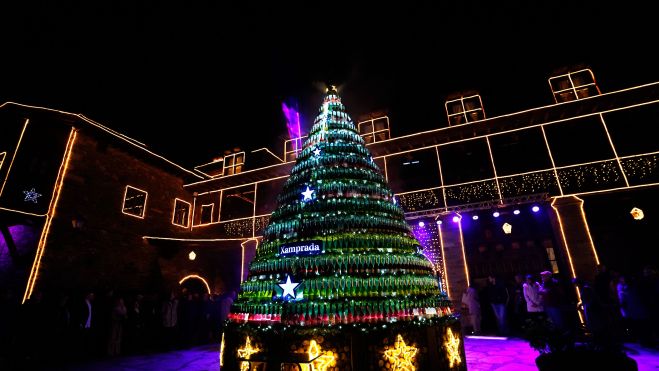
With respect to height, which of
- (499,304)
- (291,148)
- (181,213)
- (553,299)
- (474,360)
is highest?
(291,148)

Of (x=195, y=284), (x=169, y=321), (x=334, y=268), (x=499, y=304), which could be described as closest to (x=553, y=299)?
(x=499, y=304)

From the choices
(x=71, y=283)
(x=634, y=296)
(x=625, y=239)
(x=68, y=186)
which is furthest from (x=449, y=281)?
(x=68, y=186)

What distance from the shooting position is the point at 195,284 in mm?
15820

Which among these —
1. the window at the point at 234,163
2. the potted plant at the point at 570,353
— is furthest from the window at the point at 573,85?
the window at the point at 234,163

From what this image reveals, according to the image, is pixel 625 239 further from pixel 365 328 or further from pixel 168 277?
pixel 168 277

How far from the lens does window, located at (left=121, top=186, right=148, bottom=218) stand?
13.2 m

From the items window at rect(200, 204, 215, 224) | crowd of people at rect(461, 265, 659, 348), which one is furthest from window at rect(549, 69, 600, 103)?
window at rect(200, 204, 215, 224)

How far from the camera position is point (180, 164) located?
15766 mm

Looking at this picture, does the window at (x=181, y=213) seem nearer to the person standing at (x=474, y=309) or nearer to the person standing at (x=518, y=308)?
the person standing at (x=474, y=309)

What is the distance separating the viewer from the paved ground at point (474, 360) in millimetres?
5543

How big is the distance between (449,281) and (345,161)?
29.5 feet

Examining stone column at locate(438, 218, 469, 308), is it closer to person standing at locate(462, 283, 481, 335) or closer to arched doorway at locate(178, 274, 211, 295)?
person standing at locate(462, 283, 481, 335)

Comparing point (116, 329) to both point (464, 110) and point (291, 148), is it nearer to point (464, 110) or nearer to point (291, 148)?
point (291, 148)

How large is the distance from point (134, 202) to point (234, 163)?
18.1 feet
